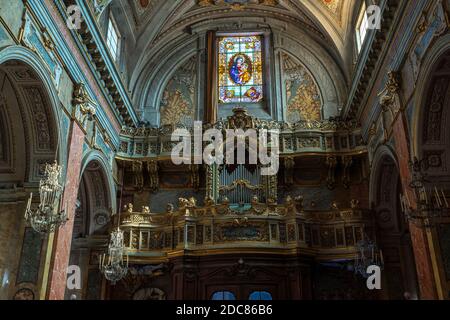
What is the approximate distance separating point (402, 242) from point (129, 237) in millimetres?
9057

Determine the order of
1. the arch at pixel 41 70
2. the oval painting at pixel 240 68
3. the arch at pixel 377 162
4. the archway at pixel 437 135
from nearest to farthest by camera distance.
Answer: the arch at pixel 41 70
the archway at pixel 437 135
the arch at pixel 377 162
the oval painting at pixel 240 68

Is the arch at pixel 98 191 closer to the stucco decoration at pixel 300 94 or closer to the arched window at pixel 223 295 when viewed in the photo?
the arched window at pixel 223 295

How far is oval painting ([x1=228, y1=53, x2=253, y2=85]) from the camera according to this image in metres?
20.4

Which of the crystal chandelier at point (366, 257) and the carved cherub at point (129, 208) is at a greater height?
the carved cherub at point (129, 208)

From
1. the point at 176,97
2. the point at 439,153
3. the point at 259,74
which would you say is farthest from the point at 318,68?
the point at 439,153

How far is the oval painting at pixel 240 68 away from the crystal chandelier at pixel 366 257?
29.0 feet

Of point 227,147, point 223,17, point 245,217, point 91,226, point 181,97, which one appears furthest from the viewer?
point 223,17

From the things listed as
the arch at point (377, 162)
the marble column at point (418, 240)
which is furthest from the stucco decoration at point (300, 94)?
the marble column at point (418, 240)

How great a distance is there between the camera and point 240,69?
20.5m

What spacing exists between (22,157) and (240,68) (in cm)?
1102

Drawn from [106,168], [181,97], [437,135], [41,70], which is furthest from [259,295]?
[41,70]

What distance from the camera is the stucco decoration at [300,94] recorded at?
19484mm

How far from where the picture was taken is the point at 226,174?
57.5 feet

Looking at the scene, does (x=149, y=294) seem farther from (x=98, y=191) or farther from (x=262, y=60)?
(x=262, y=60)
